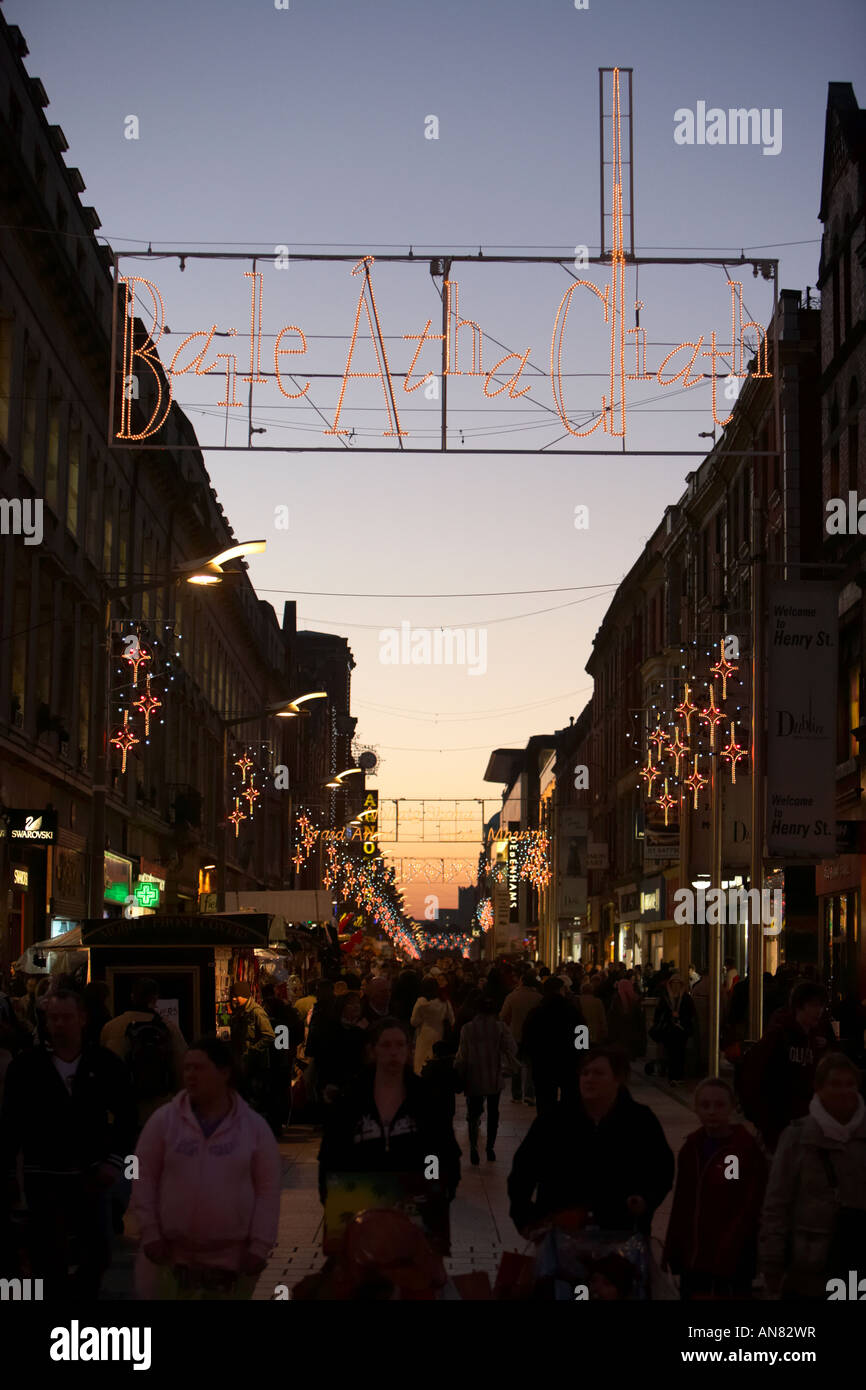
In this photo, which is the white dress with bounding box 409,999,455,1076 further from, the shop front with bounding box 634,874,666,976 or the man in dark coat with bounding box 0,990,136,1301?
the shop front with bounding box 634,874,666,976

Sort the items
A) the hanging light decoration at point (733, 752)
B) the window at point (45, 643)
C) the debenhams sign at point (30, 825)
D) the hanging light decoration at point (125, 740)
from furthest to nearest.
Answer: the hanging light decoration at point (733, 752)
the hanging light decoration at point (125, 740)
the window at point (45, 643)
the debenhams sign at point (30, 825)

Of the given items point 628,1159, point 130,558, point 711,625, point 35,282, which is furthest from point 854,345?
point 628,1159

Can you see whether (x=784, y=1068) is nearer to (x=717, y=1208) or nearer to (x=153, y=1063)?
(x=717, y=1208)

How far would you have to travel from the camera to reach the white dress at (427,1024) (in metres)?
20.1

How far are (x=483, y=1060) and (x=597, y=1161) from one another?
11.0 m

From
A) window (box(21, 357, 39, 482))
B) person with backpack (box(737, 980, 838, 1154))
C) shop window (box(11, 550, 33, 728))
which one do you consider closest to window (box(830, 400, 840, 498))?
window (box(21, 357, 39, 482))

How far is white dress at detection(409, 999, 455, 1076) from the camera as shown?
793 inches

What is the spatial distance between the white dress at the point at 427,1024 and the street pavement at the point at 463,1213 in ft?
4.01

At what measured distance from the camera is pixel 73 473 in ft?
118

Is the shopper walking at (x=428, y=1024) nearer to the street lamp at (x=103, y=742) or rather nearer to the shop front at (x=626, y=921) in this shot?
the street lamp at (x=103, y=742)

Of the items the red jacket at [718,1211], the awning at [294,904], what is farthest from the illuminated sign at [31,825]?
the red jacket at [718,1211]

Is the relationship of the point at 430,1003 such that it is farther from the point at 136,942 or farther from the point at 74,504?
the point at 74,504

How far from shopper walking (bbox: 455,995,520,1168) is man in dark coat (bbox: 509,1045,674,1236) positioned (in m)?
10.8
